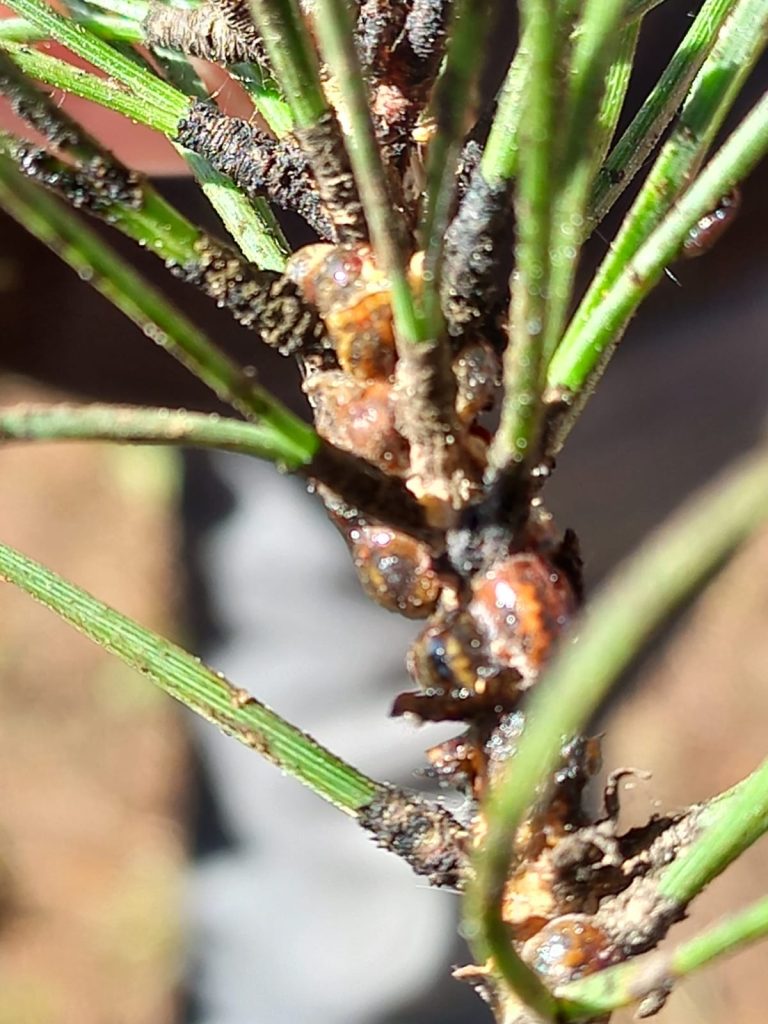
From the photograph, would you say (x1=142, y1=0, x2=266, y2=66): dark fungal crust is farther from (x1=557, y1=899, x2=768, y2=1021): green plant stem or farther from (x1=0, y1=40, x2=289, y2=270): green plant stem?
(x1=557, y1=899, x2=768, y2=1021): green plant stem

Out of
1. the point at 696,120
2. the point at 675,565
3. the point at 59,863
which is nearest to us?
the point at 675,565

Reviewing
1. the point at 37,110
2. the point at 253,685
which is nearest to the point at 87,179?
the point at 37,110

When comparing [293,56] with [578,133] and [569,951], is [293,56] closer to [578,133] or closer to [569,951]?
[578,133]

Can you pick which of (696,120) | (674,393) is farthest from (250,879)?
(696,120)

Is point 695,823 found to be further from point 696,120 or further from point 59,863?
point 59,863

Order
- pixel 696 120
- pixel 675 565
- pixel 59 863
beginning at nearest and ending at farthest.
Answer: pixel 675 565 → pixel 696 120 → pixel 59 863

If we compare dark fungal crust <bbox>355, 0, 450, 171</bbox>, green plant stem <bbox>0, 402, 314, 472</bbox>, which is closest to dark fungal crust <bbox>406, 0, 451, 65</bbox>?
dark fungal crust <bbox>355, 0, 450, 171</bbox>

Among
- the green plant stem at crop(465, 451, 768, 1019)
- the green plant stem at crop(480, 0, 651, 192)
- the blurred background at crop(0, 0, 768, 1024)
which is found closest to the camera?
the green plant stem at crop(465, 451, 768, 1019)
